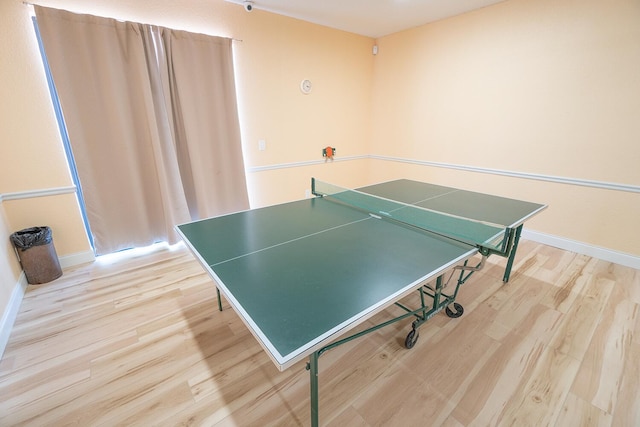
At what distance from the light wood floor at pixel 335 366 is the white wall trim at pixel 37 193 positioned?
0.85 m

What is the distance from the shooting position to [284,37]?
3.46 meters

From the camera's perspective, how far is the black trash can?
2.36 meters

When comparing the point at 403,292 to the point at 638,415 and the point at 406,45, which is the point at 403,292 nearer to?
the point at 638,415

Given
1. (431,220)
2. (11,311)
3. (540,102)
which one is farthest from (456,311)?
(11,311)

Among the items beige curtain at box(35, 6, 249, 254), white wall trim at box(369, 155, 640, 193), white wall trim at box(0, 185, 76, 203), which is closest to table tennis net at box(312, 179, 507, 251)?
beige curtain at box(35, 6, 249, 254)

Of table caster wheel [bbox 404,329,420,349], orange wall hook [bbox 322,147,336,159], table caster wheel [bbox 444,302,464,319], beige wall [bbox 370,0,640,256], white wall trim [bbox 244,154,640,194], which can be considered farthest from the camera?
orange wall hook [bbox 322,147,336,159]

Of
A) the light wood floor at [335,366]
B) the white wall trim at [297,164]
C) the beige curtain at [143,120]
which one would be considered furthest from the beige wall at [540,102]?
the beige curtain at [143,120]

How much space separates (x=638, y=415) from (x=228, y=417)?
6.78 feet

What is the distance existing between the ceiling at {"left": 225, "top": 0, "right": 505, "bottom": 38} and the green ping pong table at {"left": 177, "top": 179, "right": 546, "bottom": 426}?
90.5 inches

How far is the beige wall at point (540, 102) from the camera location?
8.36 ft

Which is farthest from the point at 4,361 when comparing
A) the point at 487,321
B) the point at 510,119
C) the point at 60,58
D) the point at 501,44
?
the point at 501,44

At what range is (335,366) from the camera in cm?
167

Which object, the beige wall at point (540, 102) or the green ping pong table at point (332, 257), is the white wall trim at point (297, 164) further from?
the green ping pong table at point (332, 257)

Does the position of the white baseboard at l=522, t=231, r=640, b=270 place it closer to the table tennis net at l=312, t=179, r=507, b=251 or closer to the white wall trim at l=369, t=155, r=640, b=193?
the white wall trim at l=369, t=155, r=640, b=193
